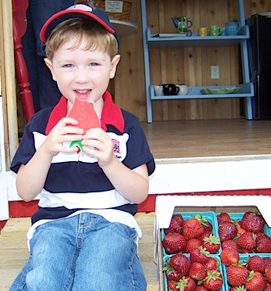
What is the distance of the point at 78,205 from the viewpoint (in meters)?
1.06

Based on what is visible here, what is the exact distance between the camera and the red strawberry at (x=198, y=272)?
3.17ft

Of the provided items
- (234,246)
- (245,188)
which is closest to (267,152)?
(245,188)

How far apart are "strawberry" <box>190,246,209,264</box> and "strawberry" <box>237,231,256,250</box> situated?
110 millimetres

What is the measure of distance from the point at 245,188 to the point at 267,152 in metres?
0.20

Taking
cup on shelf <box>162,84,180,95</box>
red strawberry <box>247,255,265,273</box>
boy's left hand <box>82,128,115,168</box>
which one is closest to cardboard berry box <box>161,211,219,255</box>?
red strawberry <box>247,255,265,273</box>

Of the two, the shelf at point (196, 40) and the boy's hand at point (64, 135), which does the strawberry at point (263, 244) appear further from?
the shelf at point (196, 40)

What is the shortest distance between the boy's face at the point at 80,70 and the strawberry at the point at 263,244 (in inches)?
21.4

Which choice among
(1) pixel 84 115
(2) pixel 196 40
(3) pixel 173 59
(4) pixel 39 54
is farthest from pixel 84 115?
(3) pixel 173 59

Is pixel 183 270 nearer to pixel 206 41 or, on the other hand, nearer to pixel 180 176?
pixel 180 176

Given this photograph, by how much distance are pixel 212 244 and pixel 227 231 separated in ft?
0.24

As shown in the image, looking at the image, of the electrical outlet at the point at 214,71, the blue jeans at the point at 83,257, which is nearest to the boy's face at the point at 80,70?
the blue jeans at the point at 83,257

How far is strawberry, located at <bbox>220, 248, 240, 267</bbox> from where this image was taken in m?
1.00

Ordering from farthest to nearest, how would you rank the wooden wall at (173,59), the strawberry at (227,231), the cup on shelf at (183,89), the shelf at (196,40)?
the wooden wall at (173,59) < the cup on shelf at (183,89) < the shelf at (196,40) < the strawberry at (227,231)

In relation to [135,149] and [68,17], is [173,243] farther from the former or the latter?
[68,17]
